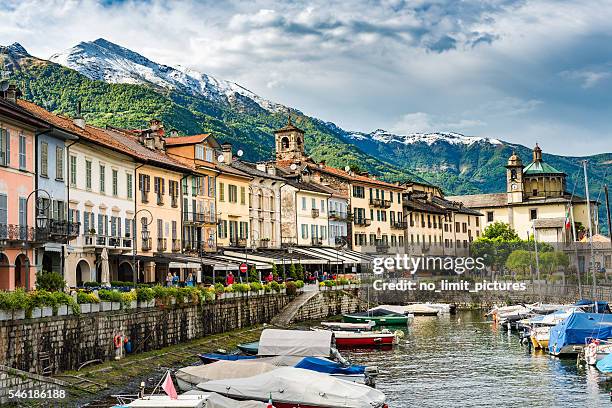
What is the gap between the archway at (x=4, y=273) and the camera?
1638 inches

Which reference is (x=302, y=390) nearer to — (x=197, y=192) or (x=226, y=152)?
(x=197, y=192)

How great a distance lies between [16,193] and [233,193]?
3871 cm

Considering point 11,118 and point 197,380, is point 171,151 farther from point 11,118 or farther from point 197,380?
point 197,380

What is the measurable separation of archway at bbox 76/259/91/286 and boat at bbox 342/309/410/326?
1074 inches

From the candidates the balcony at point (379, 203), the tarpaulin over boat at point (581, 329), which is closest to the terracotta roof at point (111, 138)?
the tarpaulin over boat at point (581, 329)

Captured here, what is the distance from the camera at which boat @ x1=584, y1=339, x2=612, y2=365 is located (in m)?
46.3

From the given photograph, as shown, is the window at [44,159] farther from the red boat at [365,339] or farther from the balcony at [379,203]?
the balcony at [379,203]

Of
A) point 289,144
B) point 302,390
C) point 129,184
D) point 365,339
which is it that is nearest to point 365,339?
point 365,339

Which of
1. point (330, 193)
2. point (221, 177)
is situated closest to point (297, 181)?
point (330, 193)

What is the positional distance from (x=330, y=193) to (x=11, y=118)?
62628 millimetres

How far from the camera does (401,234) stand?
120750 mm

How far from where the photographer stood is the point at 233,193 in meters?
80.8

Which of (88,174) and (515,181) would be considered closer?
(88,174)

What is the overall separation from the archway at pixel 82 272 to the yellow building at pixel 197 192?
565 inches
